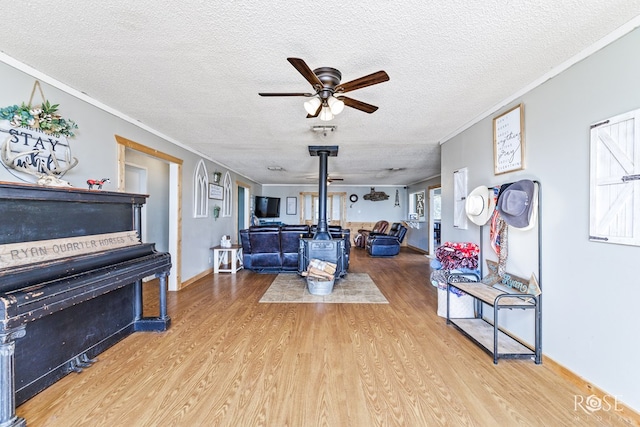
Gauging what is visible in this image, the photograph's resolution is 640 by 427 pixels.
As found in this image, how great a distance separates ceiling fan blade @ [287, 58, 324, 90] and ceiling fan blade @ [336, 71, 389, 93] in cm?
17

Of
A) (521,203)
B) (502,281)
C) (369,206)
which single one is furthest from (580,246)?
(369,206)

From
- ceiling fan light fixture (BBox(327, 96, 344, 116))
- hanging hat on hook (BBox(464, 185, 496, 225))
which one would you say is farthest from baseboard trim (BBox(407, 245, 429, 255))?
ceiling fan light fixture (BBox(327, 96, 344, 116))

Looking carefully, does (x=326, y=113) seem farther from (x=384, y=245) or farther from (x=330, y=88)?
(x=384, y=245)

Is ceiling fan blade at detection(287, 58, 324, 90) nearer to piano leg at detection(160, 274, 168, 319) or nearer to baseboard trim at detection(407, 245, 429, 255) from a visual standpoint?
piano leg at detection(160, 274, 168, 319)

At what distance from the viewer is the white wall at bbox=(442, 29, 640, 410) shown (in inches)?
63.2

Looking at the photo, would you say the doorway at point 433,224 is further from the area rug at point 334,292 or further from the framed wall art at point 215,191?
the framed wall art at point 215,191

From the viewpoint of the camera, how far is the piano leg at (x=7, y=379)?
143 centimetres

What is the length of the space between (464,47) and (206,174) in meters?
4.68

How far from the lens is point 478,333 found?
2600 millimetres

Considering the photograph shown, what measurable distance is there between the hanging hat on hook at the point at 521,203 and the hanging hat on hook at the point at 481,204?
39cm

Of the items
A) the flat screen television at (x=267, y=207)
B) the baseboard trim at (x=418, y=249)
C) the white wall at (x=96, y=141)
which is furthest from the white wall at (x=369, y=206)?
the white wall at (x=96, y=141)

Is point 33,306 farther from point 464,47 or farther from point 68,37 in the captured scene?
point 464,47

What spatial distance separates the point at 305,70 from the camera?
1.76 metres

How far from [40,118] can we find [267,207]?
25.0 ft
